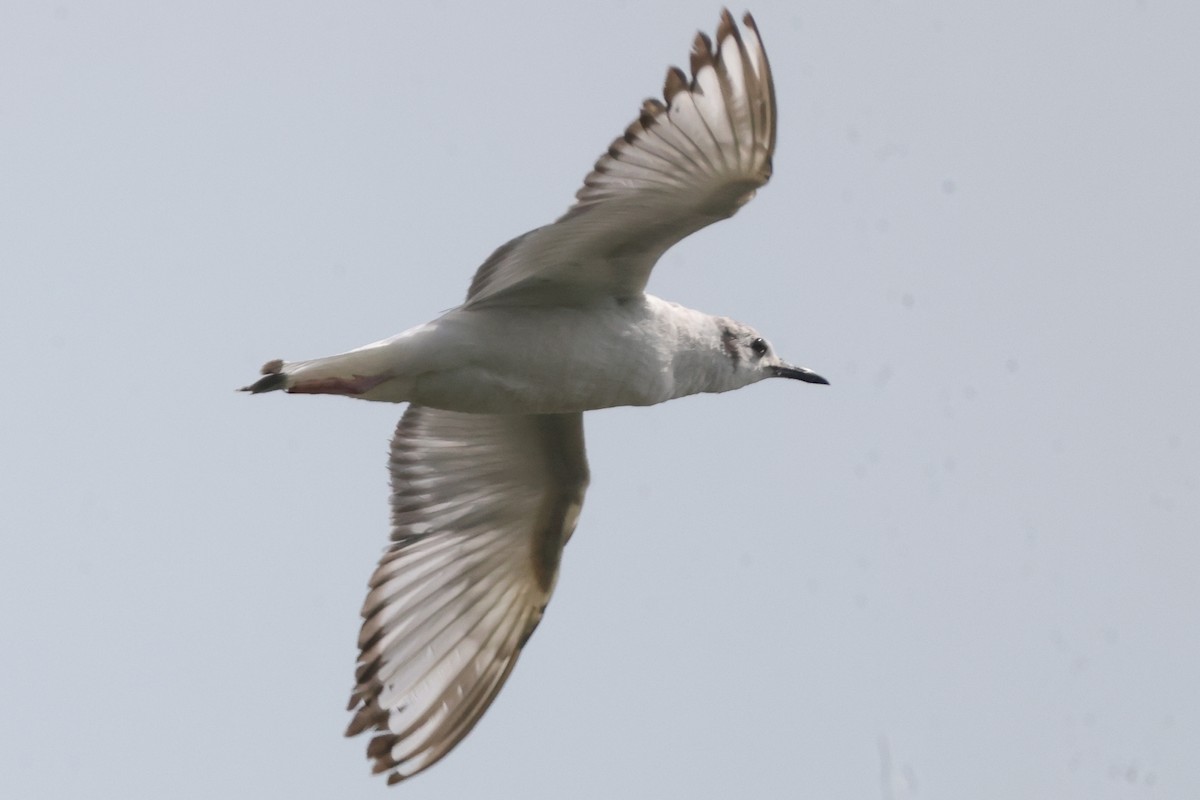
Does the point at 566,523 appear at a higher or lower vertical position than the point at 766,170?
lower

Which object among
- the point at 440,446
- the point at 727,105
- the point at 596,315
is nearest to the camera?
the point at 727,105

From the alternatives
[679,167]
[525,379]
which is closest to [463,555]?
[525,379]

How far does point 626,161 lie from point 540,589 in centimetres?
308

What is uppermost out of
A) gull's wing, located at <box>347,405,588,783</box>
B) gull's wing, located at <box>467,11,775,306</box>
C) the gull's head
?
gull's wing, located at <box>467,11,775,306</box>

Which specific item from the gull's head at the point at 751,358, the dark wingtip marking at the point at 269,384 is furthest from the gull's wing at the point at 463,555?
→ the dark wingtip marking at the point at 269,384

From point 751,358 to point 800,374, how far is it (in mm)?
651

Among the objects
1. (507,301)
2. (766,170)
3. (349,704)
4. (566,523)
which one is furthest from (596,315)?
(349,704)

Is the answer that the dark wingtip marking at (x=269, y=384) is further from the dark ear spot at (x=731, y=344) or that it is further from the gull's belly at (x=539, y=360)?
the dark ear spot at (x=731, y=344)

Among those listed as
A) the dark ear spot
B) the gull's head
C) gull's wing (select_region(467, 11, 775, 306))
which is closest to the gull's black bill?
the gull's head

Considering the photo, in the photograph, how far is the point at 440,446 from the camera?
11.3 meters

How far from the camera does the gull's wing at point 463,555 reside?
1077 cm

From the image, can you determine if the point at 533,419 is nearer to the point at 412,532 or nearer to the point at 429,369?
the point at 412,532

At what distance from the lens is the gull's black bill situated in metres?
11.1

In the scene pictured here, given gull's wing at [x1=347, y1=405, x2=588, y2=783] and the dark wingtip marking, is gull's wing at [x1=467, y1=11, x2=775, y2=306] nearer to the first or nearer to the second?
the dark wingtip marking
